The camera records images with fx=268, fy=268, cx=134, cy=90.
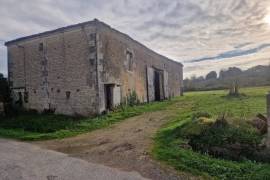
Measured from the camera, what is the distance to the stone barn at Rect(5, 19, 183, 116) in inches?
591

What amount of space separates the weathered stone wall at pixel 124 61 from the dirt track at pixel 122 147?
492cm

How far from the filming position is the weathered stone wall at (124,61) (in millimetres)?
15844

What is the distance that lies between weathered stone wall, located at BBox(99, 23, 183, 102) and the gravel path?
776cm

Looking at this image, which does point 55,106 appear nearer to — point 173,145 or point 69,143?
point 69,143

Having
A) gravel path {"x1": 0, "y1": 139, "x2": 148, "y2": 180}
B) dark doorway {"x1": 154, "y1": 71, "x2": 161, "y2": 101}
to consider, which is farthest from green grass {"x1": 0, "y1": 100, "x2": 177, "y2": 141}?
dark doorway {"x1": 154, "y1": 71, "x2": 161, "y2": 101}

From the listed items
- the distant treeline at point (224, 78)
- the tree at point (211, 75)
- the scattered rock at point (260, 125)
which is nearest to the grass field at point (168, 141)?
the scattered rock at point (260, 125)

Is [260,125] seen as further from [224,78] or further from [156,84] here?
[224,78]

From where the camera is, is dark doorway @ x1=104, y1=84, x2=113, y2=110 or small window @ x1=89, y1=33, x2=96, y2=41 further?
dark doorway @ x1=104, y1=84, x2=113, y2=110

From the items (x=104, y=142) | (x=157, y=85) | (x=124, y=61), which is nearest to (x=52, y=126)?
(x=104, y=142)

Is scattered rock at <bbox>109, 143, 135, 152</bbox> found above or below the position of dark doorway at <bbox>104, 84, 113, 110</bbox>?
below

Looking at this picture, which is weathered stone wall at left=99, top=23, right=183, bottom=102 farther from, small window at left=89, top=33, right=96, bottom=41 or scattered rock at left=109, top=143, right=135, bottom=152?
scattered rock at left=109, top=143, right=135, bottom=152

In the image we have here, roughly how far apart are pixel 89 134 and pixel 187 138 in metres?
4.56

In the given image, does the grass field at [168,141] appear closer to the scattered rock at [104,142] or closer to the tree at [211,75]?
the scattered rock at [104,142]

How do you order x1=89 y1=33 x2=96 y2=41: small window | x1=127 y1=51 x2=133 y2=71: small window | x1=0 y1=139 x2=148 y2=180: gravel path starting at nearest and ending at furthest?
x1=0 y1=139 x2=148 y2=180: gravel path → x1=89 y1=33 x2=96 y2=41: small window → x1=127 y1=51 x2=133 y2=71: small window
